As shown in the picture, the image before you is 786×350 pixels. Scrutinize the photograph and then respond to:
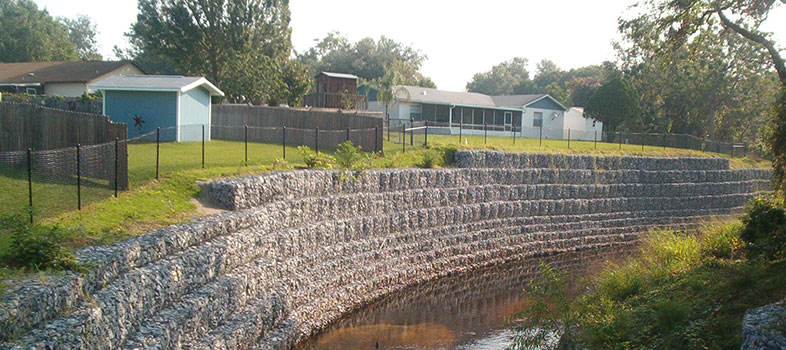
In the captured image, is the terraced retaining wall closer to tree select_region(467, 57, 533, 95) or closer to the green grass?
the green grass

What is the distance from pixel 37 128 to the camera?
18781 mm

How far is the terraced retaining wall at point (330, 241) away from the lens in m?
9.66

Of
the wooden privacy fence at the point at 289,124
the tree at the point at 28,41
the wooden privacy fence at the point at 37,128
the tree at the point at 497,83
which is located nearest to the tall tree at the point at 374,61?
the tree at the point at 497,83

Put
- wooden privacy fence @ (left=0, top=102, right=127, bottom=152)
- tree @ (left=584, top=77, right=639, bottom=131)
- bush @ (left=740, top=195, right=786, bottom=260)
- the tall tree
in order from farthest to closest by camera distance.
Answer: the tall tree → tree @ (left=584, top=77, right=639, bottom=131) → wooden privacy fence @ (left=0, top=102, right=127, bottom=152) → bush @ (left=740, top=195, right=786, bottom=260)

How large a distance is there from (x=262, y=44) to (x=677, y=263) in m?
39.2

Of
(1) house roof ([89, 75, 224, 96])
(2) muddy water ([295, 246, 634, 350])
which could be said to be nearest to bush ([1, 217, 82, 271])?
(2) muddy water ([295, 246, 634, 350])

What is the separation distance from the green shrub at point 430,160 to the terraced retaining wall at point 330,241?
85 cm

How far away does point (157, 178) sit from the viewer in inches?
633

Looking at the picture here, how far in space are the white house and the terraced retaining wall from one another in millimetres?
11855

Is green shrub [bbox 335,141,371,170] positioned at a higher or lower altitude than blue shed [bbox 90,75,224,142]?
lower

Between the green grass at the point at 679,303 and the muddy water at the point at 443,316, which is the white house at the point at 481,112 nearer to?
the muddy water at the point at 443,316

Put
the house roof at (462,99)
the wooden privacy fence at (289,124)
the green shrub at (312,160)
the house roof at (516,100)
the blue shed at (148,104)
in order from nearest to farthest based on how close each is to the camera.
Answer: the green shrub at (312,160) < the blue shed at (148,104) < the wooden privacy fence at (289,124) < the house roof at (462,99) < the house roof at (516,100)

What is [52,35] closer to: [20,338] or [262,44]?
[262,44]

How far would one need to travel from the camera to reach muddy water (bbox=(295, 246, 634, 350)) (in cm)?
1566
